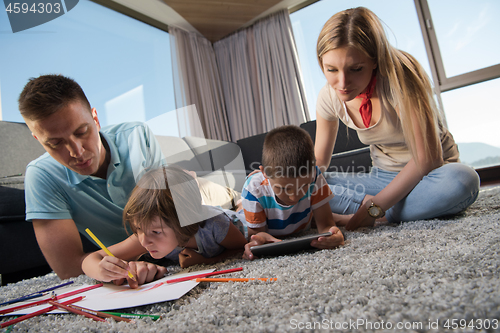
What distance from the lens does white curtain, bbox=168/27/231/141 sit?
2.31 feet

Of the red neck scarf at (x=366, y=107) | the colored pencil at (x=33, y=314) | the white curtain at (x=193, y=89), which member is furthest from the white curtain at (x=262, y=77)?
the colored pencil at (x=33, y=314)

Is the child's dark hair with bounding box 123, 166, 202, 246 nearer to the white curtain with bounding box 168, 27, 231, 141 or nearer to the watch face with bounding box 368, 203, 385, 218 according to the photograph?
the white curtain with bounding box 168, 27, 231, 141

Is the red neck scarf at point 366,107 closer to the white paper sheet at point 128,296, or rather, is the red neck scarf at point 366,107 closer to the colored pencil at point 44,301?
the white paper sheet at point 128,296

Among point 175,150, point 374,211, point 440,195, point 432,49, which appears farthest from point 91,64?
point 432,49

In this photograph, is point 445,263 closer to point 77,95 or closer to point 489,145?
point 77,95

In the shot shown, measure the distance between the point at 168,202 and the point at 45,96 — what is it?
0.28m

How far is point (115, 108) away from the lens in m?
0.53

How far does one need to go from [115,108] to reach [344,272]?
0.49 metres

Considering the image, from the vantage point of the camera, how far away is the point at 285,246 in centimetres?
52

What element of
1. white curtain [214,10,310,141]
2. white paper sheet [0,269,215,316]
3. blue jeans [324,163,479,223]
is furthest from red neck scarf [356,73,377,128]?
white curtain [214,10,310,141]

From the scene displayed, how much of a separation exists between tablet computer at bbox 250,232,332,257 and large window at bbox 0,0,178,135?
283 mm

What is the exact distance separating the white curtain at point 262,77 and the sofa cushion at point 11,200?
192 cm

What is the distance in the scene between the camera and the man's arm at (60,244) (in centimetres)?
57

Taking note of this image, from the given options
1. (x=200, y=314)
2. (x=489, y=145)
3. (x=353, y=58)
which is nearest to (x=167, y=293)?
(x=200, y=314)
